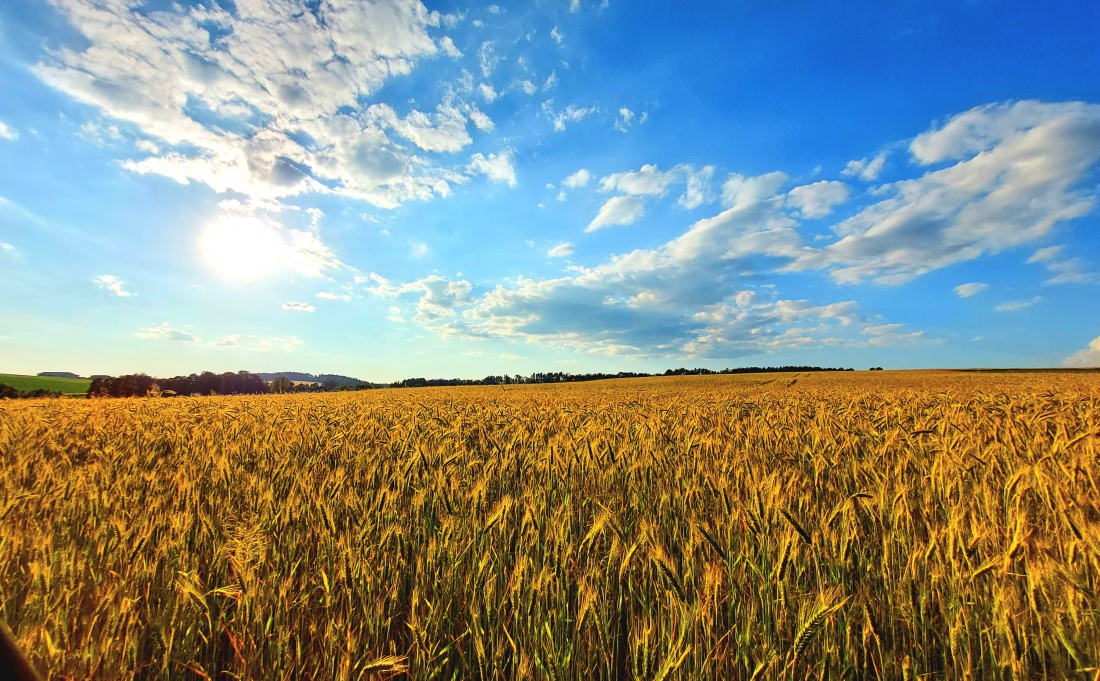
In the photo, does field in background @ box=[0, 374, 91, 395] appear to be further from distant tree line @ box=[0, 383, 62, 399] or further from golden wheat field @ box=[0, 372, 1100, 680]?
golden wheat field @ box=[0, 372, 1100, 680]

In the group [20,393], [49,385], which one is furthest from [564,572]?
[49,385]

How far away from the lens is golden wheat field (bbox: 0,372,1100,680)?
1.40m

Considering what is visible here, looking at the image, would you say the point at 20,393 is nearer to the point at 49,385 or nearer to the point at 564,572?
the point at 564,572

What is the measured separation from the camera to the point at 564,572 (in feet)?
5.30

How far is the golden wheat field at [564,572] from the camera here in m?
1.40

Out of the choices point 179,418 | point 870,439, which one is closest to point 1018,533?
point 870,439

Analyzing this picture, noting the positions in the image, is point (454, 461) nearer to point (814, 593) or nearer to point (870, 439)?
point (814, 593)

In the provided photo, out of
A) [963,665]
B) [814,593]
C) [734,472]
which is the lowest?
[963,665]

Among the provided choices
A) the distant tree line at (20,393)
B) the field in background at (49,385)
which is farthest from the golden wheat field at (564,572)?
the field in background at (49,385)

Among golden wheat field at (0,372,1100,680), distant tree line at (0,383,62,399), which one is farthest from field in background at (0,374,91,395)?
golden wheat field at (0,372,1100,680)

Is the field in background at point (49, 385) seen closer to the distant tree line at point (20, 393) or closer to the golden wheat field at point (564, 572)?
the distant tree line at point (20, 393)

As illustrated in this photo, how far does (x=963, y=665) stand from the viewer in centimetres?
141

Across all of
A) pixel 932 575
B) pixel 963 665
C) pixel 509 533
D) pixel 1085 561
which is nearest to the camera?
pixel 963 665

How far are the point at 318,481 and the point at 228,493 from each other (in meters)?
0.51
